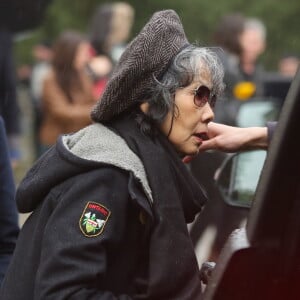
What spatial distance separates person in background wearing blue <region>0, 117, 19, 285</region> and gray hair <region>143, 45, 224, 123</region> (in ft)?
2.86

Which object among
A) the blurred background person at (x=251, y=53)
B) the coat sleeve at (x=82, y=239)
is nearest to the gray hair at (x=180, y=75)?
the coat sleeve at (x=82, y=239)

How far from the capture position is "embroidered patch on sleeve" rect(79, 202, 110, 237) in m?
2.80

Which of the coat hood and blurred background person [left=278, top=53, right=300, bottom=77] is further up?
the coat hood

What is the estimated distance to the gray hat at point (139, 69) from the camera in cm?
301

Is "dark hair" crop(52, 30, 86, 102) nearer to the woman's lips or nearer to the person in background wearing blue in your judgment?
the person in background wearing blue

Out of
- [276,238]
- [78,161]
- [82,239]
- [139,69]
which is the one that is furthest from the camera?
[139,69]

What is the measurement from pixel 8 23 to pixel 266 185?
6526 millimetres

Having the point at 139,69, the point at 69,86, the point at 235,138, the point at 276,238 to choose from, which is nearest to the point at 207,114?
the point at 139,69

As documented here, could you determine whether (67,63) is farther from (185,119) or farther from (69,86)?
(185,119)

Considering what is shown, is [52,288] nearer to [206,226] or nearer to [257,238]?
[257,238]

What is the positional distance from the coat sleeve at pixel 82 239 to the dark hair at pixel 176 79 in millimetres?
216

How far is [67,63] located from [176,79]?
6093 mm

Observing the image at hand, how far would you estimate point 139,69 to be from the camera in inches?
118

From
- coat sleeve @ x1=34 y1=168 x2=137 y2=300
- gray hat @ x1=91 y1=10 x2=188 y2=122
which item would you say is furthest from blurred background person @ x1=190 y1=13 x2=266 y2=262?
coat sleeve @ x1=34 y1=168 x2=137 y2=300
